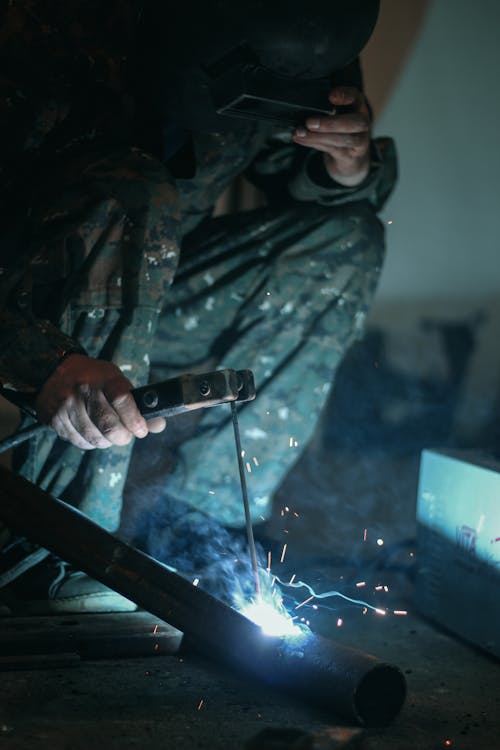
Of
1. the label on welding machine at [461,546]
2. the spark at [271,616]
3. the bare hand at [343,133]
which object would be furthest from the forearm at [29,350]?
the label on welding machine at [461,546]

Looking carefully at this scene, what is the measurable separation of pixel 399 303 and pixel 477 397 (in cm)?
40

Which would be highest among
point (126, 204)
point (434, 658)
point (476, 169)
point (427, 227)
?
point (476, 169)

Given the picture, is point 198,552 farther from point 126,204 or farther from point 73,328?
point 126,204

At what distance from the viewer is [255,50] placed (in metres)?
1.45

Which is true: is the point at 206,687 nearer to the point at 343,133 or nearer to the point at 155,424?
the point at 155,424

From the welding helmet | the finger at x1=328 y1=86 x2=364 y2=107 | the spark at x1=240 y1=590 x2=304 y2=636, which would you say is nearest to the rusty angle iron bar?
the spark at x1=240 y1=590 x2=304 y2=636

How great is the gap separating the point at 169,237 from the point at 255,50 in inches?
14.7

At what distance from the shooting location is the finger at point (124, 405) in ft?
4.09

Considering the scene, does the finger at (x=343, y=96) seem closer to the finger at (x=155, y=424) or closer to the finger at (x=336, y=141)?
the finger at (x=336, y=141)

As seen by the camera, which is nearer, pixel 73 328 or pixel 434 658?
pixel 434 658

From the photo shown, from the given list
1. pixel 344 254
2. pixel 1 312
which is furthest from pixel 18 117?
pixel 344 254

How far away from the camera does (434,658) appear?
4.51ft

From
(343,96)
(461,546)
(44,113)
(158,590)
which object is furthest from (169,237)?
(461,546)

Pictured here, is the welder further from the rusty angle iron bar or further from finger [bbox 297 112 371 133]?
the rusty angle iron bar
